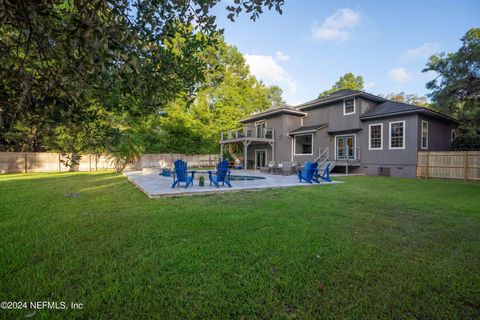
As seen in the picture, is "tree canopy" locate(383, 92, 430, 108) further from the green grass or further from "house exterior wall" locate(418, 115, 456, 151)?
the green grass

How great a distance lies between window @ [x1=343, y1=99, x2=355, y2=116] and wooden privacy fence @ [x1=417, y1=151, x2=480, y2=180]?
16.1ft

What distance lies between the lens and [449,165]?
12570mm

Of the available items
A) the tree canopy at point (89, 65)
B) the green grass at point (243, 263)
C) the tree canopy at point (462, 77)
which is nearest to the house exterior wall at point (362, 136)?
the tree canopy at point (462, 77)

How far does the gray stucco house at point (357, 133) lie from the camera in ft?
45.7

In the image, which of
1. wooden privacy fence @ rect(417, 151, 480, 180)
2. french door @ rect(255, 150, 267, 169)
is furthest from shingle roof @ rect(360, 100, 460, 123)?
french door @ rect(255, 150, 267, 169)

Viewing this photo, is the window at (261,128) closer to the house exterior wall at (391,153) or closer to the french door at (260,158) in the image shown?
the french door at (260,158)

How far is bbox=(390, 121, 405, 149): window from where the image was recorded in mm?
14039

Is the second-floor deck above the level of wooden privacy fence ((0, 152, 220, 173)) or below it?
above

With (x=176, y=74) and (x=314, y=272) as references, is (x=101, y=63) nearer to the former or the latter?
(x=176, y=74)

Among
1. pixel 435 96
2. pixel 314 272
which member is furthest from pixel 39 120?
pixel 435 96

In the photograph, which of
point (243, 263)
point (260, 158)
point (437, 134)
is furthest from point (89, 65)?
point (260, 158)

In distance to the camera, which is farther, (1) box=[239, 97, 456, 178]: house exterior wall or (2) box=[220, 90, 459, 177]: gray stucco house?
(2) box=[220, 90, 459, 177]: gray stucco house

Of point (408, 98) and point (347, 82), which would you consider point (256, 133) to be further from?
point (408, 98)

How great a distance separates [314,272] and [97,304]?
82.2 inches
